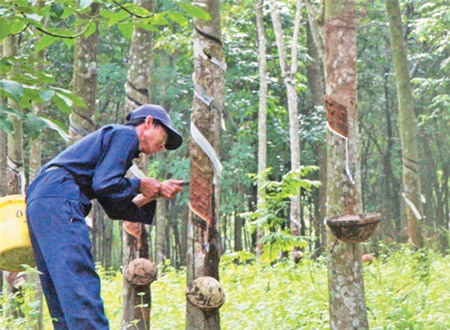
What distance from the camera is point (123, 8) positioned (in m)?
3.66

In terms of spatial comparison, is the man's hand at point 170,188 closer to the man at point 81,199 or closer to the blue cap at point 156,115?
the man at point 81,199

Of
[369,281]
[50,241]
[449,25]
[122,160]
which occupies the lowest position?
[369,281]

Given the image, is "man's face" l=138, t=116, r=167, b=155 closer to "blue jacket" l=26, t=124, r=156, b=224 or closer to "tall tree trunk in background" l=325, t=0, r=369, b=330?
"blue jacket" l=26, t=124, r=156, b=224

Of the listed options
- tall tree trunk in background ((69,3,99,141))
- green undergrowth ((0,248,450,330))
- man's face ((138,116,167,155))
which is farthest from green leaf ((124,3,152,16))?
tall tree trunk in background ((69,3,99,141))

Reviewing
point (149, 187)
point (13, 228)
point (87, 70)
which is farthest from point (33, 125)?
point (87, 70)

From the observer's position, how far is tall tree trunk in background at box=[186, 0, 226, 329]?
504cm

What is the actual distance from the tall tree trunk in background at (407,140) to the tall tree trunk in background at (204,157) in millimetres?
4645

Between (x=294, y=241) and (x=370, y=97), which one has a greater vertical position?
(x=370, y=97)

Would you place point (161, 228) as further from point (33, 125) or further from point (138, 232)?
point (33, 125)

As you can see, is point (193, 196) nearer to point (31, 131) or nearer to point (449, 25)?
point (31, 131)

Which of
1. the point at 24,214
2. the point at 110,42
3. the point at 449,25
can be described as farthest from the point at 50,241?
the point at 110,42

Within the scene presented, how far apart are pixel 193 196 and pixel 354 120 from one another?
1.21m

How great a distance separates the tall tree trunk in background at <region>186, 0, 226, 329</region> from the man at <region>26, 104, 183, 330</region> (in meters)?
0.50


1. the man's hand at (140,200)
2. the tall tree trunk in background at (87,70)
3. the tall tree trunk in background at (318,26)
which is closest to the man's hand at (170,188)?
the man's hand at (140,200)
